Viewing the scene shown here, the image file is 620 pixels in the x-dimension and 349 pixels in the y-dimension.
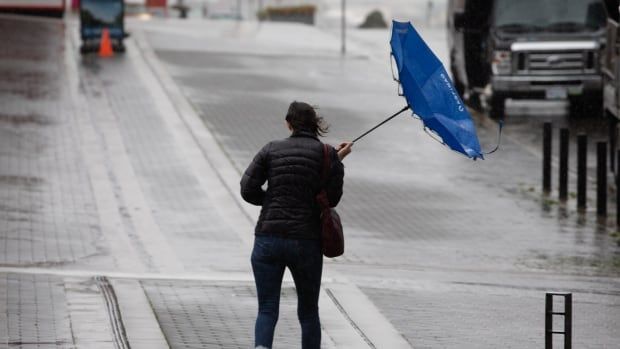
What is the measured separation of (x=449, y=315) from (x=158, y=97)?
51.9ft

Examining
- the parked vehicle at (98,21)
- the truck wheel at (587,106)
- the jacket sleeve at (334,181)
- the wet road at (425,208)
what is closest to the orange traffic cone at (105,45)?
the parked vehicle at (98,21)

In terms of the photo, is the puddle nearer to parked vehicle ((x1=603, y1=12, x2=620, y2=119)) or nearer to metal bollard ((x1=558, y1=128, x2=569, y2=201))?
metal bollard ((x1=558, y1=128, x2=569, y2=201))

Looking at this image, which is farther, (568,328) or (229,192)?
(229,192)

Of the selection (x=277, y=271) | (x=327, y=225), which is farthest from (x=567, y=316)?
(x=277, y=271)

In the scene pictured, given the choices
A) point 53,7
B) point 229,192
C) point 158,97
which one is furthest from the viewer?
point 53,7

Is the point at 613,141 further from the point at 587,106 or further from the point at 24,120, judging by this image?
→ the point at 24,120

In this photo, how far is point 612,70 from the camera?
2325cm

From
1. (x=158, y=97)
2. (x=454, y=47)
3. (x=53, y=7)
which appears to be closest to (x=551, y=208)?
(x=158, y=97)

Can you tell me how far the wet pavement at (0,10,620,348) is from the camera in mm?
12375

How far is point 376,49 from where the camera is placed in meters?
40.9

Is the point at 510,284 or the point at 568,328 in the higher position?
the point at 568,328

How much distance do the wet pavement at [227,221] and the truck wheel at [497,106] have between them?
0.70 metres

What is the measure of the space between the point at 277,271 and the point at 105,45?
81.5 ft

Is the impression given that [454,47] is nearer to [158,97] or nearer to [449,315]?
[158,97]
